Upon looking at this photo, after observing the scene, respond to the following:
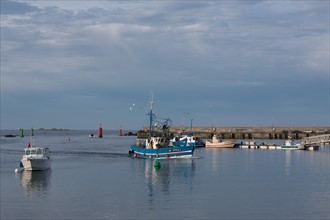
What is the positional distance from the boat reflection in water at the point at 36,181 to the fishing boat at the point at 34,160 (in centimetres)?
71

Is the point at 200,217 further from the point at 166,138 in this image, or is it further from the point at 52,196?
the point at 166,138

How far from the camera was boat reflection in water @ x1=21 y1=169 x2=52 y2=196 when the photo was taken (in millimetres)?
49656

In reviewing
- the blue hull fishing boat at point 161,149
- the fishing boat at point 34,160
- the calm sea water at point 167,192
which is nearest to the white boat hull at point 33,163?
the fishing boat at point 34,160

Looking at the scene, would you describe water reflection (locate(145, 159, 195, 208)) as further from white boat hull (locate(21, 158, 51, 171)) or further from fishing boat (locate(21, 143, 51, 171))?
white boat hull (locate(21, 158, 51, 171))

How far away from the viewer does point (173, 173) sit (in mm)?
66562

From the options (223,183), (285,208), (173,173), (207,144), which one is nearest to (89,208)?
(285,208)

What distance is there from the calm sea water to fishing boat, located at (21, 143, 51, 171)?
3.56 ft

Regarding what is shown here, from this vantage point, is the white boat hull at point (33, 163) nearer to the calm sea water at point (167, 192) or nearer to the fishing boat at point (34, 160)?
the fishing boat at point (34, 160)

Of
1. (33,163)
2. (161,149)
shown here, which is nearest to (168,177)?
(33,163)

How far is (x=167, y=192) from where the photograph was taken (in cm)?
4934

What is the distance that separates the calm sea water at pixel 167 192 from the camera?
39000mm

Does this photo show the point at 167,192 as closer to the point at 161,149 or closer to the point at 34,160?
the point at 34,160

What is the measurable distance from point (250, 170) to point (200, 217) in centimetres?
3447

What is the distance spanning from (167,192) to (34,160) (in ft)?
72.6
